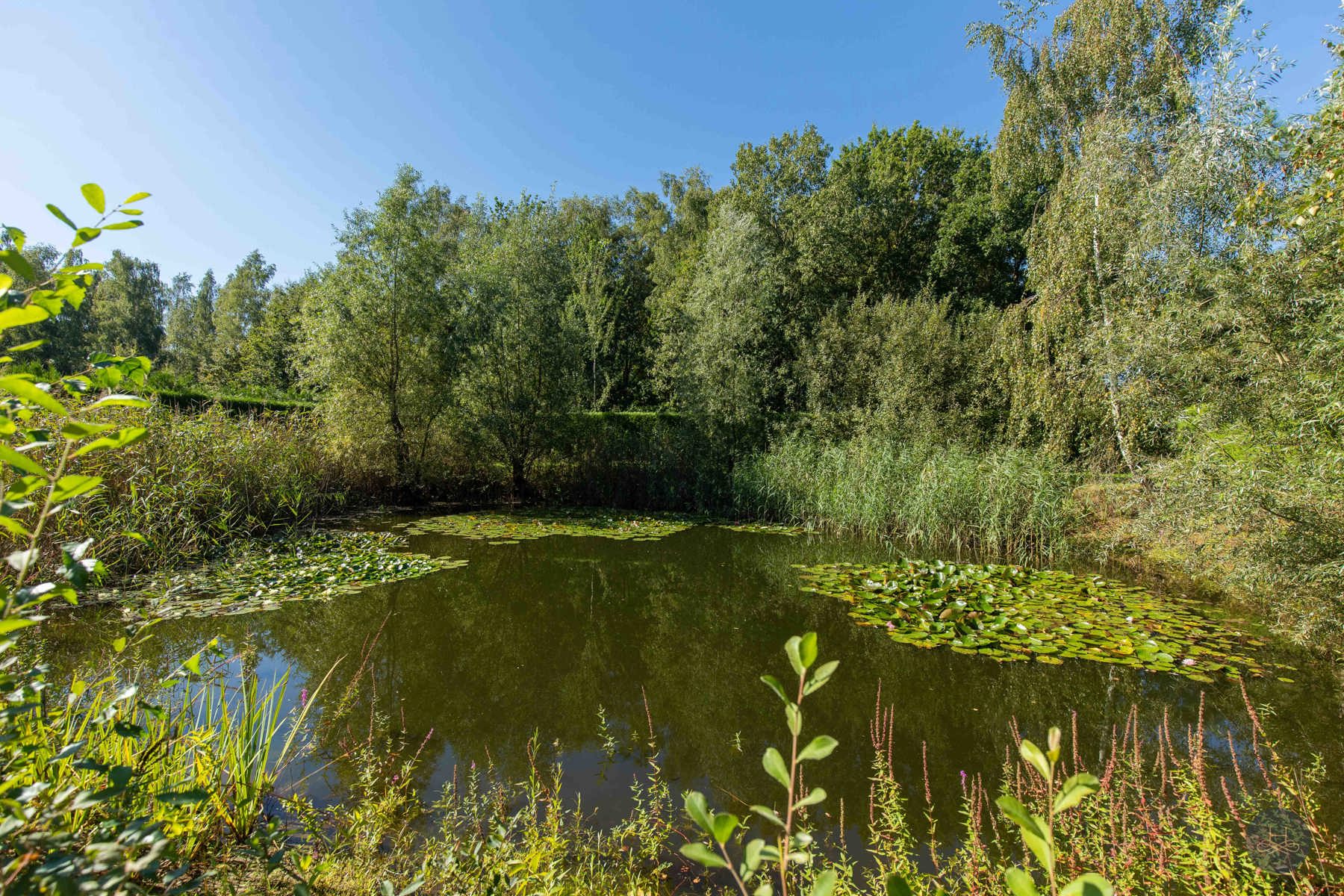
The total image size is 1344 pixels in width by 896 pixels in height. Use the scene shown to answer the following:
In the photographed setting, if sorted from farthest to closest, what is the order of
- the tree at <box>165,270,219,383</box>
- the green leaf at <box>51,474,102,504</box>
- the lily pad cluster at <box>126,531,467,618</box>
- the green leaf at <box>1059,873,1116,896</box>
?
1. the tree at <box>165,270,219,383</box>
2. the lily pad cluster at <box>126,531,467,618</box>
3. the green leaf at <box>51,474,102,504</box>
4. the green leaf at <box>1059,873,1116,896</box>

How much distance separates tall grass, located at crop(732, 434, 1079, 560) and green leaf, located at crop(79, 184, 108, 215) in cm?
1066

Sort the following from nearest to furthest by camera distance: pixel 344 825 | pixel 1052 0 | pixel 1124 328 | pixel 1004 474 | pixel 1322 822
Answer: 1. pixel 344 825
2. pixel 1322 822
3. pixel 1124 328
4. pixel 1004 474
5. pixel 1052 0

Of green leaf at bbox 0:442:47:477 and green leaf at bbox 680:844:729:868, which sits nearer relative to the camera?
green leaf at bbox 680:844:729:868

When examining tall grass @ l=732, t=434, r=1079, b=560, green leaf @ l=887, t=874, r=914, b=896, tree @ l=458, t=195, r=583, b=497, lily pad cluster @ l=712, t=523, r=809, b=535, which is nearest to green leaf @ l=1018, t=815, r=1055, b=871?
green leaf @ l=887, t=874, r=914, b=896

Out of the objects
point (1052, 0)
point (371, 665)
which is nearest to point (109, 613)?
point (371, 665)

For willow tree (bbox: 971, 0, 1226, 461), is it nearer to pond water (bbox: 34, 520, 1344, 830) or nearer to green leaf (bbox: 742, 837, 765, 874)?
pond water (bbox: 34, 520, 1344, 830)

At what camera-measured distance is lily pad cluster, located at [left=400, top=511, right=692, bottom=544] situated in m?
10.3

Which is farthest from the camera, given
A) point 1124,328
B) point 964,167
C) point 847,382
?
point 964,167

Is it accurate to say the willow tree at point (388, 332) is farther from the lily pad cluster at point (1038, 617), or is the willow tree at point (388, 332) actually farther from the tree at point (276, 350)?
the tree at point (276, 350)

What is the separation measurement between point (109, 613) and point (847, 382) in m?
15.3

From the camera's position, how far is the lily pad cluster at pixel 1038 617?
5191mm

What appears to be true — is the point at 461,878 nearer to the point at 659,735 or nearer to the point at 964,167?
the point at 659,735

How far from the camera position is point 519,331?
45.5 feet

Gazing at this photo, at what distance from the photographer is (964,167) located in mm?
21516
